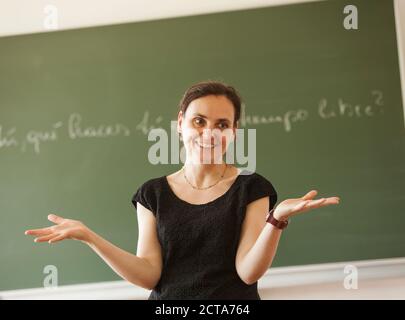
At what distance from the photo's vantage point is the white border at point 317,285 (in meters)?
1.74

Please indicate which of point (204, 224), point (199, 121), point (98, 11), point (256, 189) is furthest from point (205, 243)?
point (98, 11)

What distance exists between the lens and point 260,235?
80 centimetres

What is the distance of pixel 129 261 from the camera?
33.2 inches

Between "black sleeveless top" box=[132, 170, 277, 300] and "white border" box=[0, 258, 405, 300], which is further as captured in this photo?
"white border" box=[0, 258, 405, 300]

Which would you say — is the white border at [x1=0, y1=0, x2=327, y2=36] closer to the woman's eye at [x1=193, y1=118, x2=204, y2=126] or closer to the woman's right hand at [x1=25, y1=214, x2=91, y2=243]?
the woman's eye at [x1=193, y1=118, x2=204, y2=126]

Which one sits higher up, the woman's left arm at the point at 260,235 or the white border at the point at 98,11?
the white border at the point at 98,11

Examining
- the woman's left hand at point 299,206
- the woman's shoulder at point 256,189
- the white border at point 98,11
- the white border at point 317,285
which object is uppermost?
the white border at point 98,11

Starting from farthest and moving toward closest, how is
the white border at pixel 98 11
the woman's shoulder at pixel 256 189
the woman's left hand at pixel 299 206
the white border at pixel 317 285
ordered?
the white border at pixel 98 11 → the white border at pixel 317 285 → the woman's shoulder at pixel 256 189 → the woman's left hand at pixel 299 206

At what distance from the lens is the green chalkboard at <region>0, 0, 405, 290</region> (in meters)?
1.80

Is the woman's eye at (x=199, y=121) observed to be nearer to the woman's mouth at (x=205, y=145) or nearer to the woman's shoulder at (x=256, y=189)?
the woman's mouth at (x=205, y=145)

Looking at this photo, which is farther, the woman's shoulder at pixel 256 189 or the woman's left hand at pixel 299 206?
the woman's shoulder at pixel 256 189

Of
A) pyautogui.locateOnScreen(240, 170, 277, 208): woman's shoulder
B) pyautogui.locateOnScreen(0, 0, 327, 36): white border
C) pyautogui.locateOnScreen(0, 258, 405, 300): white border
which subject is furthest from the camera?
pyautogui.locateOnScreen(0, 0, 327, 36): white border

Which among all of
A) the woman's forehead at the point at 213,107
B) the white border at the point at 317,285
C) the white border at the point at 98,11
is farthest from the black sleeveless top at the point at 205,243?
the white border at the point at 98,11

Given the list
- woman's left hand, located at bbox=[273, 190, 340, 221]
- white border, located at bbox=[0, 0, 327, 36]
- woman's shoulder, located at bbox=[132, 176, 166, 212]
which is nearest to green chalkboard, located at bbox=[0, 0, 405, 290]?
white border, located at bbox=[0, 0, 327, 36]
